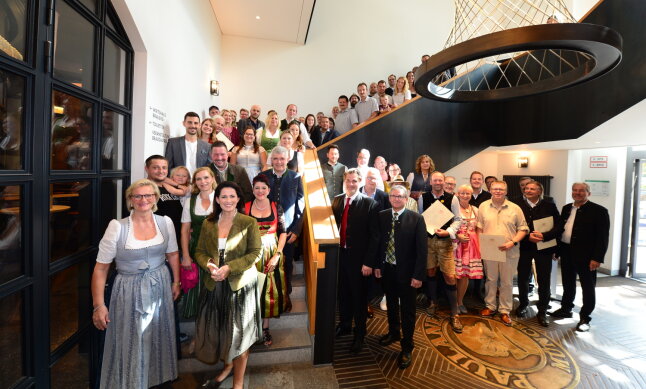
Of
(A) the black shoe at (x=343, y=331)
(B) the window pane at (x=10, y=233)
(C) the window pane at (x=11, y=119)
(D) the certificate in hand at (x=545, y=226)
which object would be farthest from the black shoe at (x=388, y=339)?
(C) the window pane at (x=11, y=119)

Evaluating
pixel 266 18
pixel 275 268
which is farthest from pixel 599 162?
pixel 266 18

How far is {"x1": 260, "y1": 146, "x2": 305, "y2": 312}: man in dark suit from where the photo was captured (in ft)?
10.4

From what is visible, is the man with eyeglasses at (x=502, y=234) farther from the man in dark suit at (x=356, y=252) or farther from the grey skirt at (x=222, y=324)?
the grey skirt at (x=222, y=324)

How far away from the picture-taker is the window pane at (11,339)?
1612 millimetres

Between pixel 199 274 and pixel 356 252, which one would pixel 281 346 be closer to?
pixel 199 274

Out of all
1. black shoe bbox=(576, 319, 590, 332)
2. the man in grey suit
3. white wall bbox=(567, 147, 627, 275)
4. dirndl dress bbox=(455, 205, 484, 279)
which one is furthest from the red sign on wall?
the man in grey suit

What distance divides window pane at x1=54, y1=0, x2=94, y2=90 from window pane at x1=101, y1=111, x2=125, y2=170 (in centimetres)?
38

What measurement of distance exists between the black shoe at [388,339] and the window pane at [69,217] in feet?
9.64

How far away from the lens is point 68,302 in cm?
214

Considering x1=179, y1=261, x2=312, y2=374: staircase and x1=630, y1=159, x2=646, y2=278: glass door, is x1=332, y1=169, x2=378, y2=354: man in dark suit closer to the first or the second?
x1=179, y1=261, x2=312, y2=374: staircase

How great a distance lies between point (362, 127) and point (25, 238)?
507 centimetres

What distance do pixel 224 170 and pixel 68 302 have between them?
66.3 inches

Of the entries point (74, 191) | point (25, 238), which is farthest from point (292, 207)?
point (25, 238)

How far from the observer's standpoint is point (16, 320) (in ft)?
5.57
